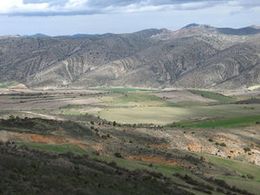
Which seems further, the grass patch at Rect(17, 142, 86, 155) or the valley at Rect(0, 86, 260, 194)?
the grass patch at Rect(17, 142, 86, 155)

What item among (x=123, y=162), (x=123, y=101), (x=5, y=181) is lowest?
(x=123, y=101)

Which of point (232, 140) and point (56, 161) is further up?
point (56, 161)

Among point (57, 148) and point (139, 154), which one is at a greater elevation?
point (57, 148)

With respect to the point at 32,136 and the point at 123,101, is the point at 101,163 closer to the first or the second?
the point at 32,136

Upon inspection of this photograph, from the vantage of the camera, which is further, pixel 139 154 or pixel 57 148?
pixel 139 154

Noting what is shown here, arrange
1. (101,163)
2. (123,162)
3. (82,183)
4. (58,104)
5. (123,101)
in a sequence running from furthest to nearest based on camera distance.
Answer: (123,101), (58,104), (123,162), (101,163), (82,183)

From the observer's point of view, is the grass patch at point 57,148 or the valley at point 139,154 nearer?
the valley at point 139,154

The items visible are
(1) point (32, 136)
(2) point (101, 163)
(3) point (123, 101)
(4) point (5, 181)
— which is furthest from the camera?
(3) point (123, 101)

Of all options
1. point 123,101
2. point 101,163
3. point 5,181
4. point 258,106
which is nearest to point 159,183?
point 101,163

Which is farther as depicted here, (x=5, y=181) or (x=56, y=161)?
(x=56, y=161)
